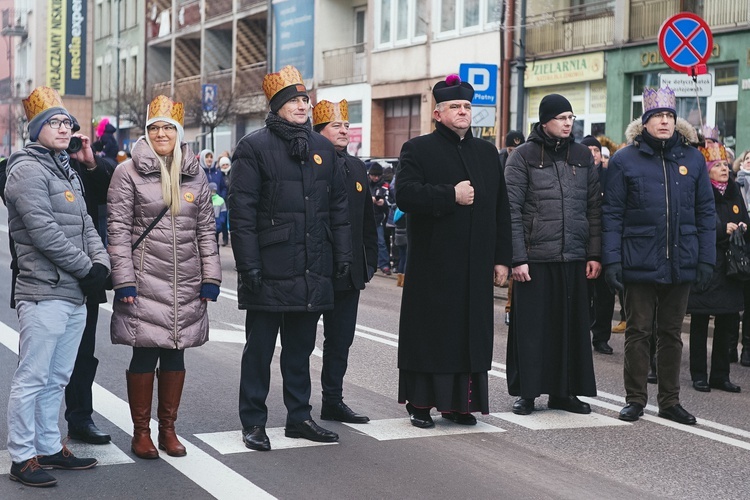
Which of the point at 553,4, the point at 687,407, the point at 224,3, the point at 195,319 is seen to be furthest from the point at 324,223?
the point at 224,3

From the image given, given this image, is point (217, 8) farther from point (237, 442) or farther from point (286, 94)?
point (237, 442)

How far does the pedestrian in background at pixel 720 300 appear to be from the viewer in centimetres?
955

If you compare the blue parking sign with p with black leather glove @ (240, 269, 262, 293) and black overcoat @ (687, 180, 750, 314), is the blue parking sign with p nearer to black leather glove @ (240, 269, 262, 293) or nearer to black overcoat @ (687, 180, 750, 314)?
black overcoat @ (687, 180, 750, 314)

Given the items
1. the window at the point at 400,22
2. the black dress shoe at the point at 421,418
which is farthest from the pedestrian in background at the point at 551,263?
the window at the point at 400,22

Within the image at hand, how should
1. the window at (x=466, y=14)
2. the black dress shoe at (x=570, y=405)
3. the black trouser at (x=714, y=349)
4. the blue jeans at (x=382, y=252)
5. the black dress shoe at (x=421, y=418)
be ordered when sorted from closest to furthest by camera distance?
the black dress shoe at (x=421, y=418)
the black dress shoe at (x=570, y=405)
the black trouser at (x=714, y=349)
the blue jeans at (x=382, y=252)
the window at (x=466, y=14)

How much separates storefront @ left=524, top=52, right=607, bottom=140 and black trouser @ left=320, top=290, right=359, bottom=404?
57.8ft

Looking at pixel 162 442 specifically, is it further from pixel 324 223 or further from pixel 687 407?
pixel 687 407

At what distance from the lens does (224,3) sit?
46.0 meters

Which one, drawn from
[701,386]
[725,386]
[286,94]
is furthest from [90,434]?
[725,386]

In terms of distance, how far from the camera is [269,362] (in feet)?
23.5

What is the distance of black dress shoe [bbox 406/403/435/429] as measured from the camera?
24.8 ft

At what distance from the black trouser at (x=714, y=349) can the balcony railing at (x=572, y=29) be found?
1626cm

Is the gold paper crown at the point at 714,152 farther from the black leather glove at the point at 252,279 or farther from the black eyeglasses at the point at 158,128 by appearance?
the black eyeglasses at the point at 158,128

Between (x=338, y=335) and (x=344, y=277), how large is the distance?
23.9 inches
